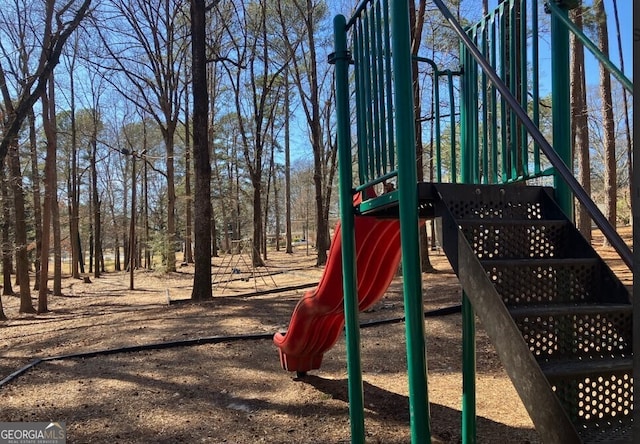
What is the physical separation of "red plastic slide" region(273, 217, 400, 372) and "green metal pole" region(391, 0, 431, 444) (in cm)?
134

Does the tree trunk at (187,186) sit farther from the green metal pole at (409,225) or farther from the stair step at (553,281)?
the stair step at (553,281)

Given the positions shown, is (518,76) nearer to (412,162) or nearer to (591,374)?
(412,162)

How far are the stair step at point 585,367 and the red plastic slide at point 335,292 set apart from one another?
1824 mm

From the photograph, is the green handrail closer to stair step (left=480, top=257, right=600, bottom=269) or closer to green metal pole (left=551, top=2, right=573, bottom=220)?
stair step (left=480, top=257, right=600, bottom=269)

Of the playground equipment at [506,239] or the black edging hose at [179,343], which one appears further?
the black edging hose at [179,343]

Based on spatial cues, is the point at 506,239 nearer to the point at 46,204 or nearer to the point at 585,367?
the point at 585,367

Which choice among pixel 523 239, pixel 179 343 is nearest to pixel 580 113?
pixel 179 343

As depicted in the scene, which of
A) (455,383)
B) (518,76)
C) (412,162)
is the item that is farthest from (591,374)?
(455,383)

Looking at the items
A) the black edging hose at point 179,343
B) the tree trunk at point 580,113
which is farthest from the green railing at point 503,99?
the tree trunk at point 580,113

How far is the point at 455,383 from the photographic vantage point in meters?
4.79

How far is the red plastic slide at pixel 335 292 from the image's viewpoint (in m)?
3.61

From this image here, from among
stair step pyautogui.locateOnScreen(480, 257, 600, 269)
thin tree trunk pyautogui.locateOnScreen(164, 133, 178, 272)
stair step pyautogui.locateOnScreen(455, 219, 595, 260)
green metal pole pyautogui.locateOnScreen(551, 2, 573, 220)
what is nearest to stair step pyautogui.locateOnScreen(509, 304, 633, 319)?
stair step pyautogui.locateOnScreen(480, 257, 600, 269)

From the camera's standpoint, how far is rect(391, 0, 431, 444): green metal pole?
207cm

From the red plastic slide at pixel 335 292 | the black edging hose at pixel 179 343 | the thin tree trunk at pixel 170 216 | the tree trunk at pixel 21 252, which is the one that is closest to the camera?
the red plastic slide at pixel 335 292
